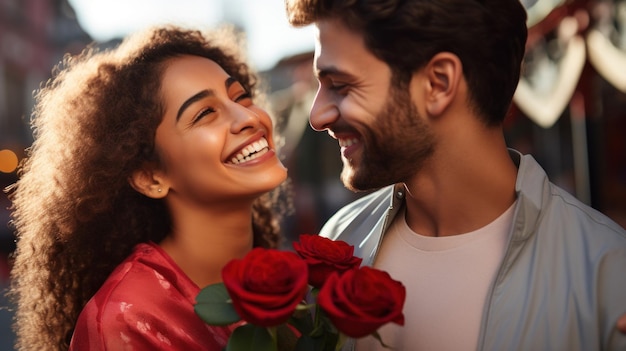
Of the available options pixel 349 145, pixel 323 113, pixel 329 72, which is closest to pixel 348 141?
pixel 349 145

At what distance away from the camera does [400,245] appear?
2.37 m

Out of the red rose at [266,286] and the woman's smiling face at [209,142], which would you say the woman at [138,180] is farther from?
the red rose at [266,286]

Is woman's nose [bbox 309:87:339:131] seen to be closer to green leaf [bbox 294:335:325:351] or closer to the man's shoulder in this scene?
the man's shoulder

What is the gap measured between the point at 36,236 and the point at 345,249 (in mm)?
1484

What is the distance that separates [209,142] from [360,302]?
3.73ft

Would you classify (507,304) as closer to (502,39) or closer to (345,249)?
(345,249)

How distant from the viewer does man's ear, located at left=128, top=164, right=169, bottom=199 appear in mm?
2695

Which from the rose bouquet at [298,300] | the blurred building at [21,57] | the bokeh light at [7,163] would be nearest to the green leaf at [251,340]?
the rose bouquet at [298,300]

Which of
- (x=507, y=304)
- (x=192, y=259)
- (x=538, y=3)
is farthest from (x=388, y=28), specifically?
(x=538, y=3)

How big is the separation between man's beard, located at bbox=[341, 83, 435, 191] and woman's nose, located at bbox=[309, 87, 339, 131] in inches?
5.7

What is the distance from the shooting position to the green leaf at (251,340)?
1.70 m

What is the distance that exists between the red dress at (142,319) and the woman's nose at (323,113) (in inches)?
29.7

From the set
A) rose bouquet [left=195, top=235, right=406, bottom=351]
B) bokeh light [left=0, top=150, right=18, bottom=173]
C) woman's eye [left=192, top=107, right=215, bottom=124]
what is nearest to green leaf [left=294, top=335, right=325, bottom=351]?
rose bouquet [left=195, top=235, right=406, bottom=351]

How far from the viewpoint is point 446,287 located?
214cm
